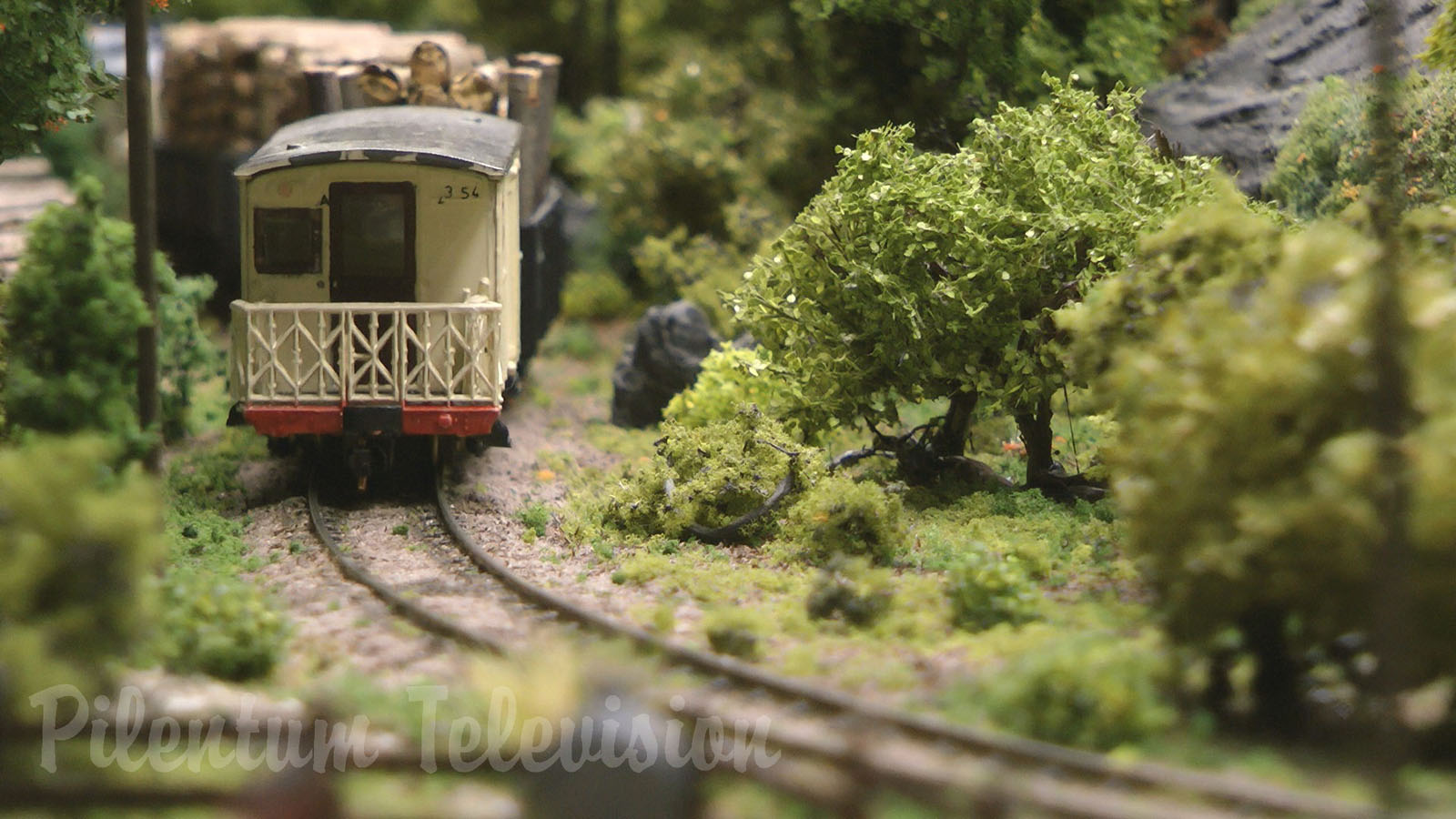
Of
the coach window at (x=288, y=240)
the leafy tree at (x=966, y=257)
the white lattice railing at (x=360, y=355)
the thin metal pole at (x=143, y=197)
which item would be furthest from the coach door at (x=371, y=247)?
the leafy tree at (x=966, y=257)

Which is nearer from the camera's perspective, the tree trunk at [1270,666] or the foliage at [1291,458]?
the foliage at [1291,458]

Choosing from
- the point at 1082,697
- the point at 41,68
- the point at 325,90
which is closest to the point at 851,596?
the point at 1082,697

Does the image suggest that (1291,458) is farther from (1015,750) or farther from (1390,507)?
(1015,750)

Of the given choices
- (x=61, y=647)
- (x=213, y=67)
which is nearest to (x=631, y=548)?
(x=61, y=647)

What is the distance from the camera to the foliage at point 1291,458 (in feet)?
23.0

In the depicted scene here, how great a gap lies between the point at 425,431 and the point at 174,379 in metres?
Answer: 6.19

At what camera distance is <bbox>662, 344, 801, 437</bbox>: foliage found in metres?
14.7

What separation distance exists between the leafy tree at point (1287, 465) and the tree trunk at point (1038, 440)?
207 inches

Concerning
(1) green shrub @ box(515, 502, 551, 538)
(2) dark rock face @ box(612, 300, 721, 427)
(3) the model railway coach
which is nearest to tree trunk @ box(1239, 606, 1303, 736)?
(1) green shrub @ box(515, 502, 551, 538)

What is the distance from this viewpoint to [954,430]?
14.6m

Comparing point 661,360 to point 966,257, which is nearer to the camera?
point 966,257

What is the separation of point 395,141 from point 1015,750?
934 cm

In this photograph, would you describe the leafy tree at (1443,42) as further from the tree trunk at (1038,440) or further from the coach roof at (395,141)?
the coach roof at (395,141)

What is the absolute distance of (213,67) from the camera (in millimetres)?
23438
